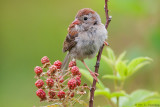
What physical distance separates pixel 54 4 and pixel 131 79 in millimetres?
3515

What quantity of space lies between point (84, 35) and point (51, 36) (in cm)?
300

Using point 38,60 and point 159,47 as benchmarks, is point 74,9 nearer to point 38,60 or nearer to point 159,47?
point 38,60

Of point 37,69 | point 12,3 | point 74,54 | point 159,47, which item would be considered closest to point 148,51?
point 159,47

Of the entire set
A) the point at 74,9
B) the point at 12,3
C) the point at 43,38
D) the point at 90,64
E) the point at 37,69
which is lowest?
the point at 37,69

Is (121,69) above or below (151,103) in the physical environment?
above

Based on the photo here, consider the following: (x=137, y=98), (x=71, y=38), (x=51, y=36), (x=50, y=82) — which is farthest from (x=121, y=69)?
(x=51, y=36)

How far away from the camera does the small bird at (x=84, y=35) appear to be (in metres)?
3.82

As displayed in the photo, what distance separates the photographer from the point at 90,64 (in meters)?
3.75

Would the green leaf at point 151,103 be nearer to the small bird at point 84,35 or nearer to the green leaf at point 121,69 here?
the green leaf at point 121,69

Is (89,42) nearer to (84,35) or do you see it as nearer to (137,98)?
(84,35)

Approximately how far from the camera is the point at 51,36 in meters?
6.85

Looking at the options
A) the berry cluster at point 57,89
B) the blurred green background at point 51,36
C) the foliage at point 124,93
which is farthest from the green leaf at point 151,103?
the blurred green background at point 51,36

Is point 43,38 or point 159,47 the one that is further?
point 43,38

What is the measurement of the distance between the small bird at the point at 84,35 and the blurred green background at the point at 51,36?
0.21 meters
